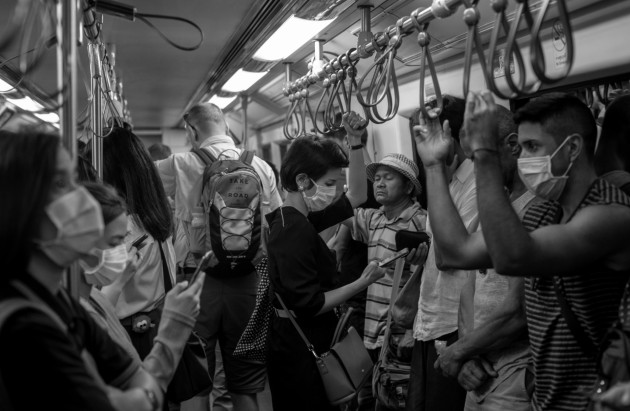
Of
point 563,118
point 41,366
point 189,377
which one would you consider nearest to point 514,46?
point 563,118

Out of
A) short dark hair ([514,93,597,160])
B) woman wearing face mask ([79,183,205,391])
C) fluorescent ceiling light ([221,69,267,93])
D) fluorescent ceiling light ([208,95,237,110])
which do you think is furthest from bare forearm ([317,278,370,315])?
fluorescent ceiling light ([208,95,237,110])

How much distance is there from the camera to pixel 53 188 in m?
1.33

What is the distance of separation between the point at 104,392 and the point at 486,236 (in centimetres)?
108

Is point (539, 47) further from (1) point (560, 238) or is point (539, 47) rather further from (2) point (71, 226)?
(2) point (71, 226)

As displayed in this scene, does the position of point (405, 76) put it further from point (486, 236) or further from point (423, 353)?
point (486, 236)

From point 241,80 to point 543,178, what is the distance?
5233 mm

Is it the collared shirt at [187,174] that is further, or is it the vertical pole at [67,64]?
the collared shirt at [187,174]

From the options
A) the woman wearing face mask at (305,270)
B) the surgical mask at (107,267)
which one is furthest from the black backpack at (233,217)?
the surgical mask at (107,267)

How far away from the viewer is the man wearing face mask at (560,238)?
1.83m

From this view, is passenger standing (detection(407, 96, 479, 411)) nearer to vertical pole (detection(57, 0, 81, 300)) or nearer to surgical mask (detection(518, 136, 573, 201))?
surgical mask (detection(518, 136, 573, 201))

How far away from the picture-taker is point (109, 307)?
2283 mm

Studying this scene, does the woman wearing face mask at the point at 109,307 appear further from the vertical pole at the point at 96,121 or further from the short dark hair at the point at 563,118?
the short dark hair at the point at 563,118

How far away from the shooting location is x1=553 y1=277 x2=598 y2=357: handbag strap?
188 centimetres

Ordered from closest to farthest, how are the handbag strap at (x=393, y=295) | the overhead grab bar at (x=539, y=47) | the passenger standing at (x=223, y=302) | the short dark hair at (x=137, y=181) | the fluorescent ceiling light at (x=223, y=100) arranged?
the overhead grab bar at (x=539, y=47) < the short dark hair at (x=137, y=181) < the handbag strap at (x=393, y=295) < the passenger standing at (x=223, y=302) < the fluorescent ceiling light at (x=223, y=100)
